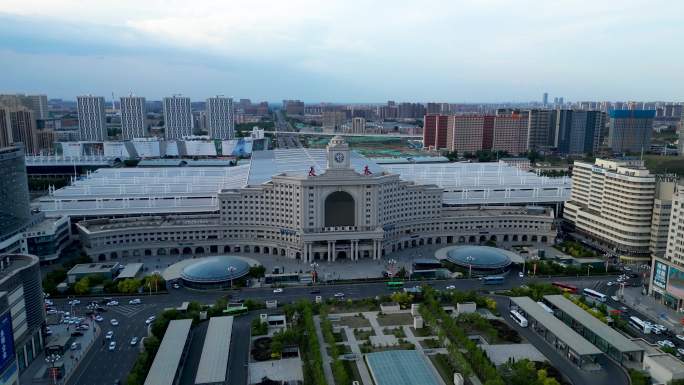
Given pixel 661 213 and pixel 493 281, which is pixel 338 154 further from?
pixel 661 213

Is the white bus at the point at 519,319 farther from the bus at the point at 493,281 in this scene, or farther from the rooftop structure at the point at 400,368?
the rooftop structure at the point at 400,368

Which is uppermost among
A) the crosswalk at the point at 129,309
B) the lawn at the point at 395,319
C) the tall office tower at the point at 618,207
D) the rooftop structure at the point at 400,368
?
the tall office tower at the point at 618,207

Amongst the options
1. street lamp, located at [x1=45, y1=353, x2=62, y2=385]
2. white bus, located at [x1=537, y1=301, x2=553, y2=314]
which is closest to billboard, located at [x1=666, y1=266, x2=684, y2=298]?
white bus, located at [x1=537, y1=301, x2=553, y2=314]

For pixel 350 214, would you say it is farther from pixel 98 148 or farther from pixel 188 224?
pixel 98 148

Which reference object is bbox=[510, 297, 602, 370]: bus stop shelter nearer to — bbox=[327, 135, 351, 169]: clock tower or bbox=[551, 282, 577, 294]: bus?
bbox=[551, 282, 577, 294]: bus

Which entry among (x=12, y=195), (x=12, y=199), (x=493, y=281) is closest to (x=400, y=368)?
(x=493, y=281)

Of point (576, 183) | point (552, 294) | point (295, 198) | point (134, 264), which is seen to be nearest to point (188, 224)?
point (134, 264)

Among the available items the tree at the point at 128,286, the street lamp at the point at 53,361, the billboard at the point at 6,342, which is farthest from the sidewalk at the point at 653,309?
the billboard at the point at 6,342
